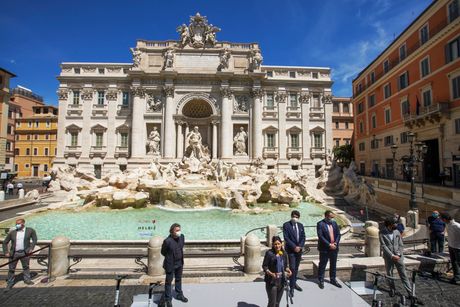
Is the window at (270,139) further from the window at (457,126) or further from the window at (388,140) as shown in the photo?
the window at (457,126)

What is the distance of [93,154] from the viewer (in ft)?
96.0

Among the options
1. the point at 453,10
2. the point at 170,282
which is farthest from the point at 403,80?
the point at 170,282

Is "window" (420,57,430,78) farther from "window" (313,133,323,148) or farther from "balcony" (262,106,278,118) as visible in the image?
"balcony" (262,106,278,118)

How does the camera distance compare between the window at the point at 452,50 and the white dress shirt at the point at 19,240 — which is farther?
the window at the point at 452,50

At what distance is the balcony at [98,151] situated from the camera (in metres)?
29.2

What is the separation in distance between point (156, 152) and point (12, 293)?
78.4 ft

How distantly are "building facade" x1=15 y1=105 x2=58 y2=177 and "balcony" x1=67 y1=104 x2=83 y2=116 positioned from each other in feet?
58.9

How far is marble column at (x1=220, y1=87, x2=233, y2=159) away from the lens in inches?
1124

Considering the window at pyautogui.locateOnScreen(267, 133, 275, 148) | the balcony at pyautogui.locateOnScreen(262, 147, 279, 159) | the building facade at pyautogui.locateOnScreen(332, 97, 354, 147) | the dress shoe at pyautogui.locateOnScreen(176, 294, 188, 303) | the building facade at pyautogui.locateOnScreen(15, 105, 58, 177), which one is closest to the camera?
the dress shoe at pyautogui.locateOnScreen(176, 294, 188, 303)

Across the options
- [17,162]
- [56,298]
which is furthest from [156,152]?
[17,162]

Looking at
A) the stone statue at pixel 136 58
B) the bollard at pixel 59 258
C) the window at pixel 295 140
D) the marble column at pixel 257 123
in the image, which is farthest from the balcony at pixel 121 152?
the bollard at pixel 59 258

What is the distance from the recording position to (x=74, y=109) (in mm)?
29656

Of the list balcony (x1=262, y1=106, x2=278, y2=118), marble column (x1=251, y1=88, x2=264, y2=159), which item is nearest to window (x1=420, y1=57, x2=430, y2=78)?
balcony (x1=262, y1=106, x2=278, y2=118)

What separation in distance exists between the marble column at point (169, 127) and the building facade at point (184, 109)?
12 centimetres
